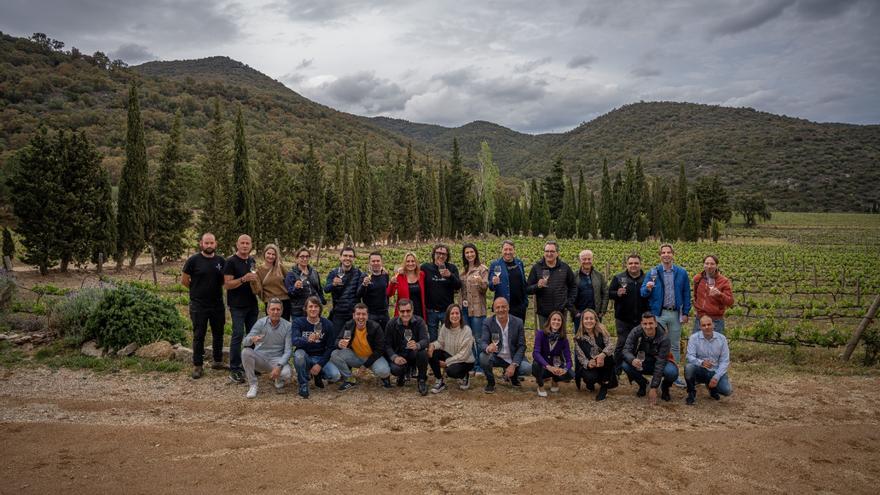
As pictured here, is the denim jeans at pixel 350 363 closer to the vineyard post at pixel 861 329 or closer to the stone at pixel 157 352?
the stone at pixel 157 352

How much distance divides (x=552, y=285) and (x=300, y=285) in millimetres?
3688

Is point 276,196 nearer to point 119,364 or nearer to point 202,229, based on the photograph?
point 202,229

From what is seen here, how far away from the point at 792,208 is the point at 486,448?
96.6m

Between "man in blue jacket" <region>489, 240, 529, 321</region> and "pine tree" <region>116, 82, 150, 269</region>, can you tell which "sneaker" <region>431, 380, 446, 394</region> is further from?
"pine tree" <region>116, 82, 150, 269</region>

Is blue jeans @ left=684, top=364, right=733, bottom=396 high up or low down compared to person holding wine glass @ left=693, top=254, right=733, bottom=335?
down

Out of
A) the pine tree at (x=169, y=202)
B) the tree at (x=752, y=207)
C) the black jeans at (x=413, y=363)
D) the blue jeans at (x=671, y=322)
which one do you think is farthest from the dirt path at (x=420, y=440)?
the tree at (x=752, y=207)

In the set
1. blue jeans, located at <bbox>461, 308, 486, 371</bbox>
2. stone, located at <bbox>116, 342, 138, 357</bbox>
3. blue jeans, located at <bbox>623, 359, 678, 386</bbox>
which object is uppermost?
blue jeans, located at <bbox>461, 308, 486, 371</bbox>

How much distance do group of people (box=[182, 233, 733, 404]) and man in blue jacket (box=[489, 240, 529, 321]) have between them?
0.02 meters

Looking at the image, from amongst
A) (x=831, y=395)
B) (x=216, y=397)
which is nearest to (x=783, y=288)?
(x=831, y=395)

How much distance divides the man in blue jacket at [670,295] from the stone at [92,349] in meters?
8.91

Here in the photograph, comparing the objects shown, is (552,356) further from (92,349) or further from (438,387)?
(92,349)

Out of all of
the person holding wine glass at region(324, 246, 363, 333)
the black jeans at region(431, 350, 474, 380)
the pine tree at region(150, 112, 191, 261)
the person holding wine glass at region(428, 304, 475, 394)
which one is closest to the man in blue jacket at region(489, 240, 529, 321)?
the person holding wine glass at region(428, 304, 475, 394)

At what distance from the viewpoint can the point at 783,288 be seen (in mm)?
20656

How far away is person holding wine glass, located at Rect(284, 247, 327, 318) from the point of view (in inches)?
287
